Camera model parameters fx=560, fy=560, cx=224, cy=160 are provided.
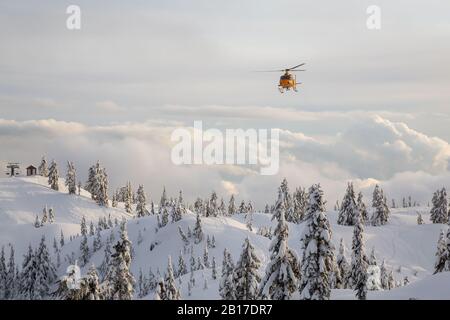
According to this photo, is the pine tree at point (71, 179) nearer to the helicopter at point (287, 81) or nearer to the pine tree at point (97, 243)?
the pine tree at point (97, 243)

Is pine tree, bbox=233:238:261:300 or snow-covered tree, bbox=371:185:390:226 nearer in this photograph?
pine tree, bbox=233:238:261:300

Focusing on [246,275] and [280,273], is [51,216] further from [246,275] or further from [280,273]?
[280,273]

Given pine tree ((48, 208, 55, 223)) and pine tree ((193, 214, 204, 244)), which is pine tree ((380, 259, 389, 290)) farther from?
pine tree ((48, 208, 55, 223))

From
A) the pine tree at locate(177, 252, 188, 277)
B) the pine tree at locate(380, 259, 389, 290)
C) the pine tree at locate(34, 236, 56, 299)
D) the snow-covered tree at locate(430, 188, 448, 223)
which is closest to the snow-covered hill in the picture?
the snow-covered tree at locate(430, 188, 448, 223)

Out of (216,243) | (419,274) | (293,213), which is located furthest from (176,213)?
(419,274)

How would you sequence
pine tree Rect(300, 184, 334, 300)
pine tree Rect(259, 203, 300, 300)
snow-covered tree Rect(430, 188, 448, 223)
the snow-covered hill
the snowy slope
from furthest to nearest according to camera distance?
the snowy slope
snow-covered tree Rect(430, 188, 448, 223)
the snow-covered hill
pine tree Rect(300, 184, 334, 300)
pine tree Rect(259, 203, 300, 300)

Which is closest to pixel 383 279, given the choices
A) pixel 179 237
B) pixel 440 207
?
pixel 179 237
